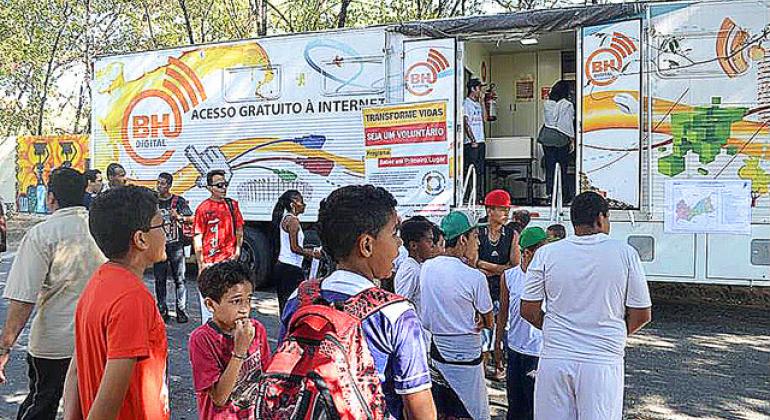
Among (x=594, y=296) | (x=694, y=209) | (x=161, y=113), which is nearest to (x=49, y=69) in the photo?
(x=161, y=113)

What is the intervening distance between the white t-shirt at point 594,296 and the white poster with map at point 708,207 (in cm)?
490

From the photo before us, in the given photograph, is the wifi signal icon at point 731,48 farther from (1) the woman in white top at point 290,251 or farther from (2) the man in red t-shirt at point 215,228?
(2) the man in red t-shirt at point 215,228

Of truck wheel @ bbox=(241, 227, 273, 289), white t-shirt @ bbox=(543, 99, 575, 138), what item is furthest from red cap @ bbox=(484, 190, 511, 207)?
truck wheel @ bbox=(241, 227, 273, 289)

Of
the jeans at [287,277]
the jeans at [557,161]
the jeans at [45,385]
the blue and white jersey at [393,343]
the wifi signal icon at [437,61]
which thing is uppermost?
the wifi signal icon at [437,61]

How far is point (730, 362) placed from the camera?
7.17m

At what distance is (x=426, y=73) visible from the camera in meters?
9.31

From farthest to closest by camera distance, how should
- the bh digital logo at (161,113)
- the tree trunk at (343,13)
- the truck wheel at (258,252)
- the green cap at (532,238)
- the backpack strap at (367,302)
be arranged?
the tree trunk at (343,13) < the bh digital logo at (161,113) < the truck wheel at (258,252) < the green cap at (532,238) < the backpack strap at (367,302)

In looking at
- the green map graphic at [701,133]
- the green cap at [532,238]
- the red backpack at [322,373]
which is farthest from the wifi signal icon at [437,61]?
the red backpack at [322,373]

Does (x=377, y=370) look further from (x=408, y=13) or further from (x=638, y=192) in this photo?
(x=408, y=13)

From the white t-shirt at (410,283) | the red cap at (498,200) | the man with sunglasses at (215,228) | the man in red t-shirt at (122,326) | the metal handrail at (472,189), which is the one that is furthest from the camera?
the metal handrail at (472,189)

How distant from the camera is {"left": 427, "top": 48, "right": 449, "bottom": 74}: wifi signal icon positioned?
9.20m

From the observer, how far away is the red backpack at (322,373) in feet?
6.01

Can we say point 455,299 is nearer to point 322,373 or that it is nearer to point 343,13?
point 322,373

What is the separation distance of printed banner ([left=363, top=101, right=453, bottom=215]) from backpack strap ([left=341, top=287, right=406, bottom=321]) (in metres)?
7.10
